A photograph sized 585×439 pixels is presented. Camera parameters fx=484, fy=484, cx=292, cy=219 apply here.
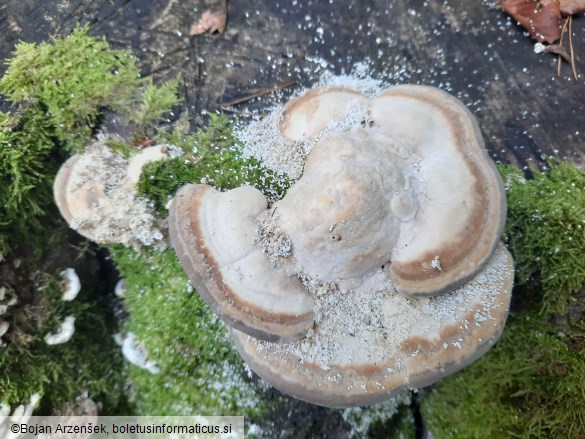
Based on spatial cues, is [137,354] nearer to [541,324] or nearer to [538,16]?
[541,324]

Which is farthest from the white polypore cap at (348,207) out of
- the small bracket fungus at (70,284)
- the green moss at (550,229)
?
the small bracket fungus at (70,284)

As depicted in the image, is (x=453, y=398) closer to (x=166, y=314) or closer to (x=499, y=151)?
(x=499, y=151)

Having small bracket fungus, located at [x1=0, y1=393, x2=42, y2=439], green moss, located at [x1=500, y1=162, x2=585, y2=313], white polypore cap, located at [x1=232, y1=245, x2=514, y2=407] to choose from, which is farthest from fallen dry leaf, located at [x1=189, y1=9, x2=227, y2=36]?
small bracket fungus, located at [x1=0, y1=393, x2=42, y2=439]

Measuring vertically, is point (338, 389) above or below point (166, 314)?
above

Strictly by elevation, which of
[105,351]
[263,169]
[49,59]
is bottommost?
[105,351]

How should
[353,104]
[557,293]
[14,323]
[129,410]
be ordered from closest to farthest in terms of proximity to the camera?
[353,104] < [557,293] < [14,323] < [129,410]

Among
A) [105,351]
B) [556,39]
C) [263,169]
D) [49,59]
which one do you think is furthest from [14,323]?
[556,39]

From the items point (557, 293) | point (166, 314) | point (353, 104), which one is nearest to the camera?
point (353, 104)

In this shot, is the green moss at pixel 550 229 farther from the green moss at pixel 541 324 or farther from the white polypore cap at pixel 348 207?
the white polypore cap at pixel 348 207
